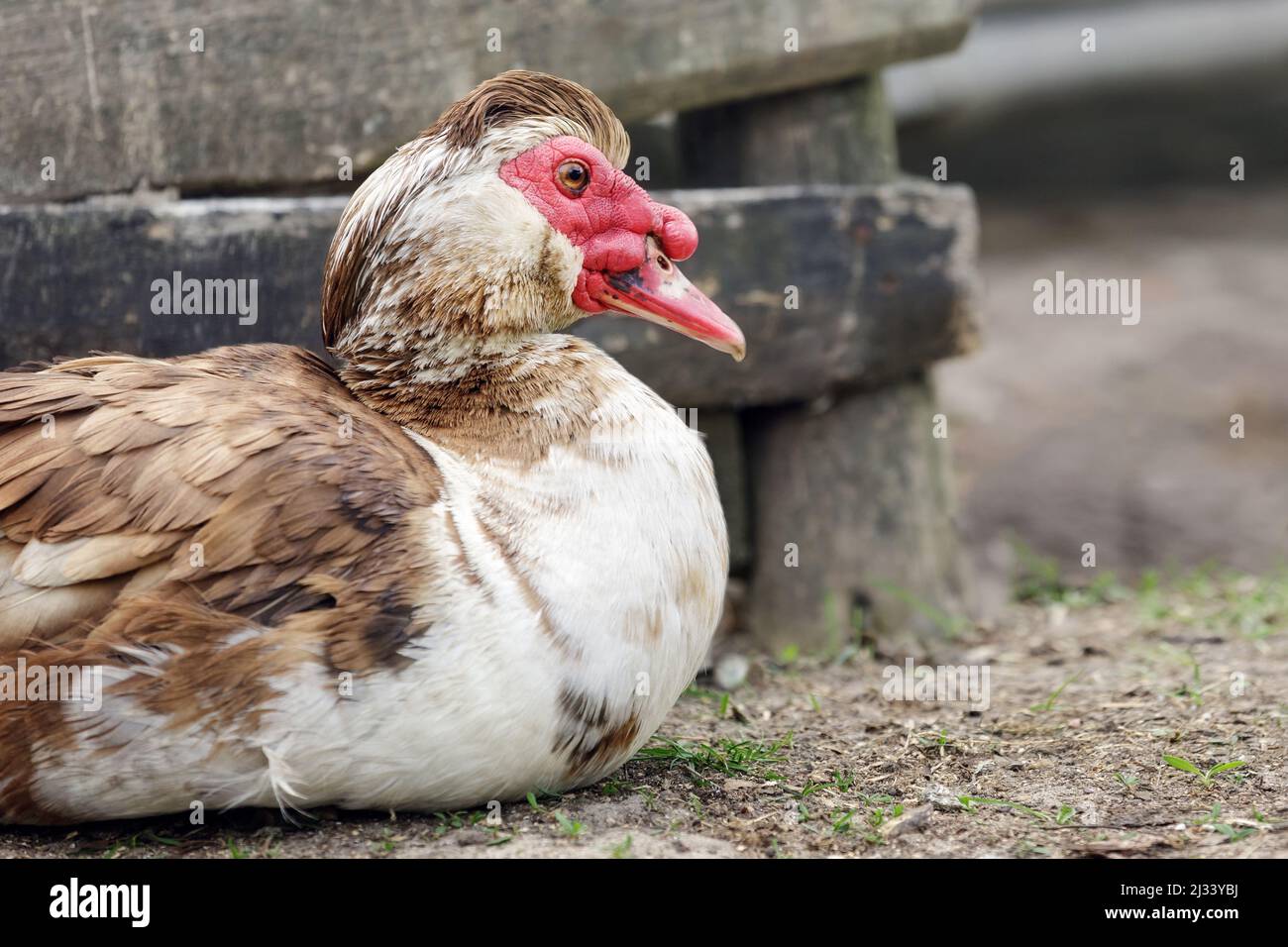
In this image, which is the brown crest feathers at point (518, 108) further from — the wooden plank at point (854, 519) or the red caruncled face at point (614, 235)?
the wooden plank at point (854, 519)

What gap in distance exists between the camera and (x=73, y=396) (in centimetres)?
292

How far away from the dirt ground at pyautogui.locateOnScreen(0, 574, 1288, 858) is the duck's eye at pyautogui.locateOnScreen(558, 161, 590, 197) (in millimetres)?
1294

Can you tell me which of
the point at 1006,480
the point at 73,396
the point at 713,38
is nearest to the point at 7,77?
the point at 73,396

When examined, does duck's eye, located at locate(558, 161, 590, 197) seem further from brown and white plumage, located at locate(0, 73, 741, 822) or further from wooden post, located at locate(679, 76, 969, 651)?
wooden post, located at locate(679, 76, 969, 651)

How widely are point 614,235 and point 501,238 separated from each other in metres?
0.27

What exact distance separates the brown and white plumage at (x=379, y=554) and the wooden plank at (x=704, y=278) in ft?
2.68

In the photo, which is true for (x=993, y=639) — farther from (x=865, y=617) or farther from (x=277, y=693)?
(x=277, y=693)

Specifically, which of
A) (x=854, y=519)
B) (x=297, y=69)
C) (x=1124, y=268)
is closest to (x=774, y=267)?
(x=854, y=519)

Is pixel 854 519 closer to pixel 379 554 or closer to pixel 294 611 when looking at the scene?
pixel 379 554

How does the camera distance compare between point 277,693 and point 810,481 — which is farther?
point 810,481

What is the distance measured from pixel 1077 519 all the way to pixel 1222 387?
5.27 ft

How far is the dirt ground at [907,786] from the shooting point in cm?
279

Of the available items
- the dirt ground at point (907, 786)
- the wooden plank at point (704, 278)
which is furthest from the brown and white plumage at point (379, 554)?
the wooden plank at point (704, 278)

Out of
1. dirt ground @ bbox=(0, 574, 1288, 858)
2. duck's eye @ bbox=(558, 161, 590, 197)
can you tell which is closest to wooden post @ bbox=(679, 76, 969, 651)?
dirt ground @ bbox=(0, 574, 1288, 858)
